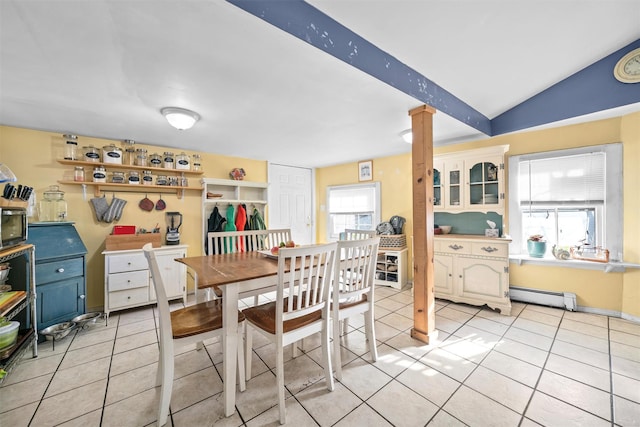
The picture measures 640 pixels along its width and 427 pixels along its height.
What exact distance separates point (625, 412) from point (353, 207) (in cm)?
379

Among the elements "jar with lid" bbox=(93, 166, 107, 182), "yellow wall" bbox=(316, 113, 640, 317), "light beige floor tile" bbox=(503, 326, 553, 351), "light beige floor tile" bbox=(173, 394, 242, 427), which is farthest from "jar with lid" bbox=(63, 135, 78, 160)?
"light beige floor tile" bbox=(503, 326, 553, 351)

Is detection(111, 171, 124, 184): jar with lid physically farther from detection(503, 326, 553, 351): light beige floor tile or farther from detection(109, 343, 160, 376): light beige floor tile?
detection(503, 326, 553, 351): light beige floor tile

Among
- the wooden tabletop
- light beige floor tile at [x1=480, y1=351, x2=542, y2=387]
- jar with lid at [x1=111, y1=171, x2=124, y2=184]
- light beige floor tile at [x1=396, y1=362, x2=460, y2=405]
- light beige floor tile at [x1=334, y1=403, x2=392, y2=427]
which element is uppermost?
jar with lid at [x1=111, y1=171, x2=124, y2=184]

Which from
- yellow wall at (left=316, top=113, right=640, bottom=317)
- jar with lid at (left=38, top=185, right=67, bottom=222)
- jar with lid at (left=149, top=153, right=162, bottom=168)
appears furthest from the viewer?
jar with lid at (left=149, top=153, right=162, bottom=168)

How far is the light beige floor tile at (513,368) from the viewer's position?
176 centimetres

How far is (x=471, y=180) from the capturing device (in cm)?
324

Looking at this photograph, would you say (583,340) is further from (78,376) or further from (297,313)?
(78,376)

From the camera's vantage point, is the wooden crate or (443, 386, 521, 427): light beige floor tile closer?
(443, 386, 521, 427): light beige floor tile

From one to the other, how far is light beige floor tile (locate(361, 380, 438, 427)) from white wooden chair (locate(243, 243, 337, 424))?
0.33m

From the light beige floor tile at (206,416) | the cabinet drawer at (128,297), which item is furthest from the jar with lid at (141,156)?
the light beige floor tile at (206,416)

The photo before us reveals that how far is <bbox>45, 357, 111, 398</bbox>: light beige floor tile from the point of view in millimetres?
1723

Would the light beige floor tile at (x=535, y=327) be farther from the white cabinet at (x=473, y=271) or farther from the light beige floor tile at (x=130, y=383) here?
the light beige floor tile at (x=130, y=383)

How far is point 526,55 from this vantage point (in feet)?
6.61

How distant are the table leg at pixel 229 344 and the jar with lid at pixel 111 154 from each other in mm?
2793
